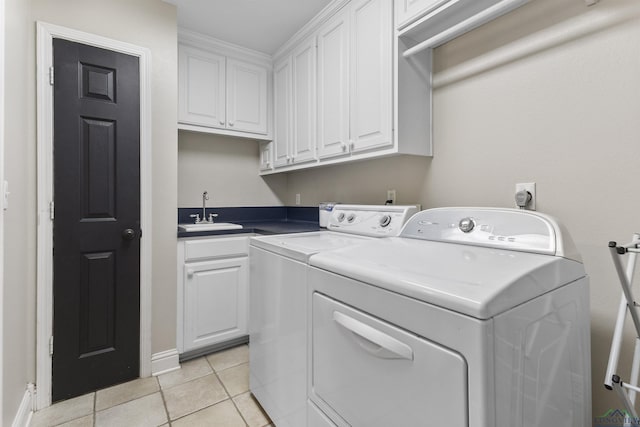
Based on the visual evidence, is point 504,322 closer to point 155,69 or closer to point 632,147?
point 632,147

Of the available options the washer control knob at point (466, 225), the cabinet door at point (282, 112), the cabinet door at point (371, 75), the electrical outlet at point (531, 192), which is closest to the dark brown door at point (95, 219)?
the cabinet door at point (282, 112)

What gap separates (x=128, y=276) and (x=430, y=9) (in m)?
2.25

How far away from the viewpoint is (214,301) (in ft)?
7.24

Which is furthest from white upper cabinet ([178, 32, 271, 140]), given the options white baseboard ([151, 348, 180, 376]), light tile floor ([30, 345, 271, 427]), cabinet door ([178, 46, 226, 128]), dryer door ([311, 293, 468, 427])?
dryer door ([311, 293, 468, 427])

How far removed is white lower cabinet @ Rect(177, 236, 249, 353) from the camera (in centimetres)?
210

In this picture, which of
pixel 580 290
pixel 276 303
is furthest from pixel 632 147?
pixel 276 303

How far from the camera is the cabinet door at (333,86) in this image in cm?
193

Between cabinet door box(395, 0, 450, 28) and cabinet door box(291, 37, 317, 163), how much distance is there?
80 cm

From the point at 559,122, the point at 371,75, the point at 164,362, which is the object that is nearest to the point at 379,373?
the point at 559,122

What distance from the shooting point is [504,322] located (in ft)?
2.14

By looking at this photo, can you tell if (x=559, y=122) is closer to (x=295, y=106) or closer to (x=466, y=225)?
(x=466, y=225)

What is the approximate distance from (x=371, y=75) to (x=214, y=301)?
1.86 m

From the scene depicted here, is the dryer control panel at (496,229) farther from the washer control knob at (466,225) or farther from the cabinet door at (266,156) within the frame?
the cabinet door at (266,156)

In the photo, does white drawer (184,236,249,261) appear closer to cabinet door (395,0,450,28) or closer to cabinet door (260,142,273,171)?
cabinet door (260,142,273,171)
